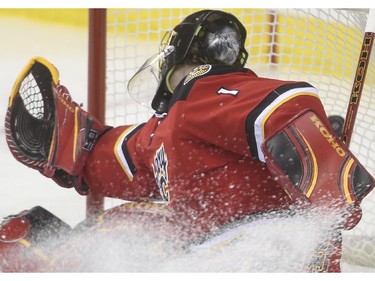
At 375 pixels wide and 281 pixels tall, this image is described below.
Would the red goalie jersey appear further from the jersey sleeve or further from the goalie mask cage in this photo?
the goalie mask cage

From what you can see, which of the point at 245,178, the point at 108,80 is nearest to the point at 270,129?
the point at 245,178

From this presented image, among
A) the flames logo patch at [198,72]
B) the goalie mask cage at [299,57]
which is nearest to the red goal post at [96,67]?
the goalie mask cage at [299,57]

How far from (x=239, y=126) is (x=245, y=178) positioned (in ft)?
0.51

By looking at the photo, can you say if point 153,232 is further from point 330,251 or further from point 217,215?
point 330,251

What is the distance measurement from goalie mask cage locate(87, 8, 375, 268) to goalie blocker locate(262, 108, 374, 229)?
68 cm

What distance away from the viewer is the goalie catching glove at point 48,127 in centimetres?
226

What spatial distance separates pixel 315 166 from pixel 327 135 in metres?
0.07

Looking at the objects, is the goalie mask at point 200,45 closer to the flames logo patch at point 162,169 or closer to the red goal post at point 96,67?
the flames logo patch at point 162,169

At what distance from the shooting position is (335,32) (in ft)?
7.93

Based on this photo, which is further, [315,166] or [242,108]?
[242,108]

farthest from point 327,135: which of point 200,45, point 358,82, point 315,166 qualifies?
point 358,82

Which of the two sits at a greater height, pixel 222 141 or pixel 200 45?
pixel 200 45

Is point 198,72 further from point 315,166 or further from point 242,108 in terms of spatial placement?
point 315,166

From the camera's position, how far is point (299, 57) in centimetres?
254
